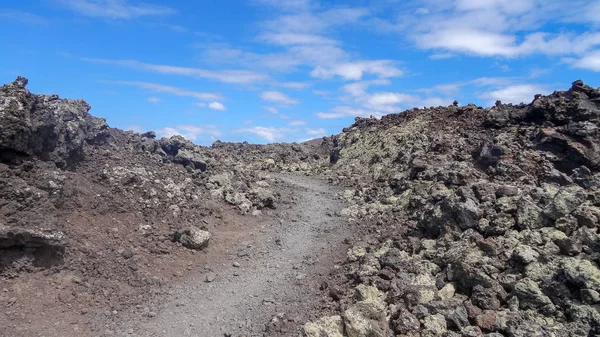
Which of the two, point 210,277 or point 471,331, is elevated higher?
point 210,277

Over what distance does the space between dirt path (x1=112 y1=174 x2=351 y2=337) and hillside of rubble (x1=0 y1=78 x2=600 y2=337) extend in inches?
2.0

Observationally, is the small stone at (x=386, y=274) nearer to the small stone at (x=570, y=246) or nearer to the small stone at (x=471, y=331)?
the small stone at (x=471, y=331)

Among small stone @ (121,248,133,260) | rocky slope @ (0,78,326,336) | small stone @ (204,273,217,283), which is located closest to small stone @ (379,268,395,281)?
small stone @ (204,273,217,283)

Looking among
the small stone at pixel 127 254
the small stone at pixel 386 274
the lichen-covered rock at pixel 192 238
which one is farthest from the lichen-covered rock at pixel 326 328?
the small stone at pixel 127 254

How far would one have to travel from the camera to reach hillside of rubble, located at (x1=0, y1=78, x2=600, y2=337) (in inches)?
355

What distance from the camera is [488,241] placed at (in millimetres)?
10984

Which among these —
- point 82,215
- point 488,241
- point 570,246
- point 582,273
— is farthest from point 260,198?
point 582,273

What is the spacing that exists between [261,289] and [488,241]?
19.5ft

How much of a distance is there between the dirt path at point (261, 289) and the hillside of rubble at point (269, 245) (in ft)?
0.17

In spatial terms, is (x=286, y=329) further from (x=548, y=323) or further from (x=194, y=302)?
(x=548, y=323)

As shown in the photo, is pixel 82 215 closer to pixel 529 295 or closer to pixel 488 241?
pixel 488 241

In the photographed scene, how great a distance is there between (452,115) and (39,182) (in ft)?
81.8

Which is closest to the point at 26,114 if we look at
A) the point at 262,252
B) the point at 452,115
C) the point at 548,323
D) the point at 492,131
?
the point at 262,252

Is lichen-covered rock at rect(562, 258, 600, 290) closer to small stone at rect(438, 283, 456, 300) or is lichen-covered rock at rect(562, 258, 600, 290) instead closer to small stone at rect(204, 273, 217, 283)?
small stone at rect(438, 283, 456, 300)
